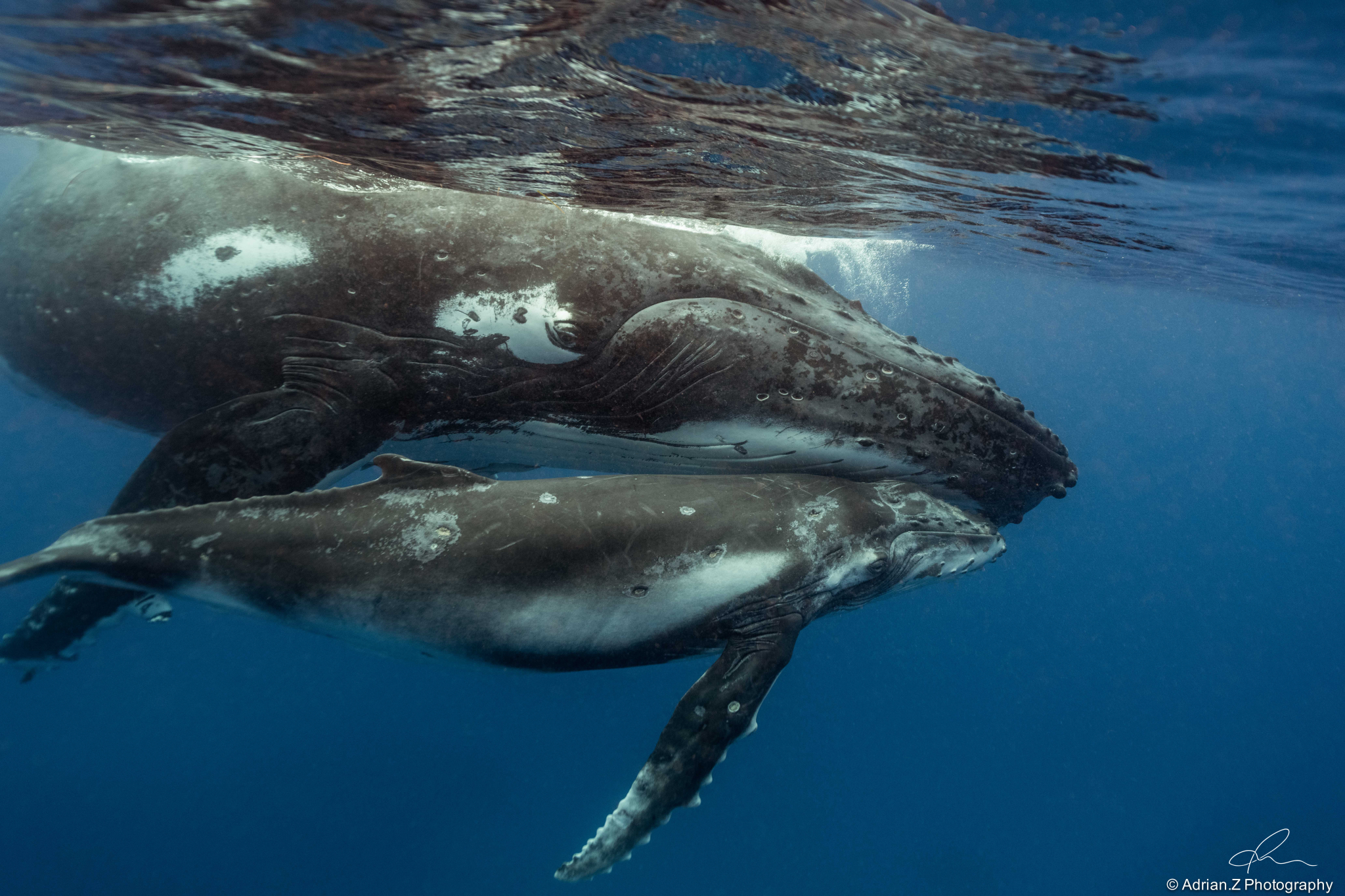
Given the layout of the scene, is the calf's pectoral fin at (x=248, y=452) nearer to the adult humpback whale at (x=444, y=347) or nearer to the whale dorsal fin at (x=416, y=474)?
the adult humpback whale at (x=444, y=347)

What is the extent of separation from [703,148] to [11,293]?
22.4 ft

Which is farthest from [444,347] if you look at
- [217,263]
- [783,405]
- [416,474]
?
[783,405]

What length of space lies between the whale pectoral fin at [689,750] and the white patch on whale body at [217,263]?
179 inches

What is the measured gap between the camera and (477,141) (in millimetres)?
6684

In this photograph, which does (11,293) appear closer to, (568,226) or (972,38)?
(568,226)

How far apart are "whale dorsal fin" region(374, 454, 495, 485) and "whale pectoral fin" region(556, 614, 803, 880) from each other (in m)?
2.24

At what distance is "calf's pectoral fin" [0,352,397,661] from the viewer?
14.9 feet

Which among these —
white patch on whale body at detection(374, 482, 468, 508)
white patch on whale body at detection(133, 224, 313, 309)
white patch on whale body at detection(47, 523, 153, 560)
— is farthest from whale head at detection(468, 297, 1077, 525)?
white patch on whale body at detection(47, 523, 153, 560)

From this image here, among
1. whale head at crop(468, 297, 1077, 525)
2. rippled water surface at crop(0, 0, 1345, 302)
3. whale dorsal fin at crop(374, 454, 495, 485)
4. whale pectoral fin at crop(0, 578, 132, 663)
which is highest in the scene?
rippled water surface at crop(0, 0, 1345, 302)

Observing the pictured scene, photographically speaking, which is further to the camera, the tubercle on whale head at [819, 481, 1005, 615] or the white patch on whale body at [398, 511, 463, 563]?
the tubercle on whale head at [819, 481, 1005, 615]

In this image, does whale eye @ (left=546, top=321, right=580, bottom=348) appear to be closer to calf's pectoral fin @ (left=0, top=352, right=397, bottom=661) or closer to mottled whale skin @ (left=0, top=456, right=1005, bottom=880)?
mottled whale skin @ (left=0, top=456, right=1005, bottom=880)

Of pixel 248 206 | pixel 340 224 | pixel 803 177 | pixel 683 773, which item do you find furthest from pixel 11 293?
pixel 803 177

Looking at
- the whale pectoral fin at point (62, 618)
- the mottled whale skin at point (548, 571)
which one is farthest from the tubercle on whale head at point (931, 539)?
the whale pectoral fin at point (62, 618)

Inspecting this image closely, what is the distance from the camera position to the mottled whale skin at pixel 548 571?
13.6 ft
